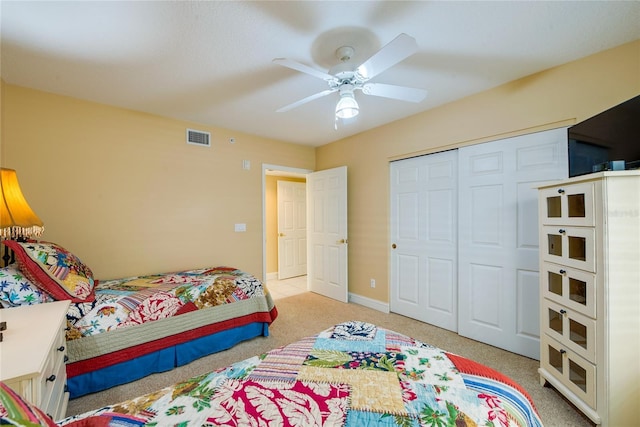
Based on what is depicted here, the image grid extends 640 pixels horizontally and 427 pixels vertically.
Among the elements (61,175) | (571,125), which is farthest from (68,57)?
(571,125)

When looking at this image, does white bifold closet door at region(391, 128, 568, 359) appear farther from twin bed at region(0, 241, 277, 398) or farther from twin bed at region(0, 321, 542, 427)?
twin bed at region(0, 241, 277, 398)

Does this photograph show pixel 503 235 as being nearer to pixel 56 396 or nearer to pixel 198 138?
pixel 56 396

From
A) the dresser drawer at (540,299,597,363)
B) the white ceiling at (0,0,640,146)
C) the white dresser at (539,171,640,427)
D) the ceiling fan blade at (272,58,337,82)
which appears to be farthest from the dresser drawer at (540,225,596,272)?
the ceiling fan blade at (272,58,337,82)

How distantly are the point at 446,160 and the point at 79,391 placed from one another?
3.85 m

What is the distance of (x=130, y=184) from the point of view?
3.01 m

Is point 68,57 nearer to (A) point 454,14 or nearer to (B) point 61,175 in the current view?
(B) point 61,175

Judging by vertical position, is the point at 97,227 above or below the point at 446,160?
below

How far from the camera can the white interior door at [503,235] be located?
2385 millimetres

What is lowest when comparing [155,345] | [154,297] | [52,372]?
[155,345]

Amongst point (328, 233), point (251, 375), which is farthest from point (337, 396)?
point (328, 233)

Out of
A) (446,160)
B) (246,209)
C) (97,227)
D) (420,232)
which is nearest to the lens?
(97,227)

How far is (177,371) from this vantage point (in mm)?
2270

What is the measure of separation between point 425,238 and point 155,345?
116 inches

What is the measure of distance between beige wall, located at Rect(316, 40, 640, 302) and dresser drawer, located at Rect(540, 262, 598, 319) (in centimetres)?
126
